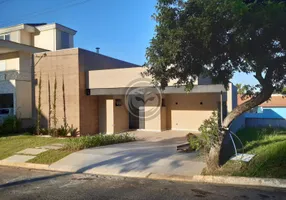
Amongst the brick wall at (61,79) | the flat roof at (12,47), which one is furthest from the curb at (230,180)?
the flat roof at (12,47)

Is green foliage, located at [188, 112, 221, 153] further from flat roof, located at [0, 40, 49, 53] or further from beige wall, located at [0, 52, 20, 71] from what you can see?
beige wall, located at [0, 52, 20, 71]

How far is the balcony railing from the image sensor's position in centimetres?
1927

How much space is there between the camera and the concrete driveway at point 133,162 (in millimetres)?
8430

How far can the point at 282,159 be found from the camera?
7.89 meters

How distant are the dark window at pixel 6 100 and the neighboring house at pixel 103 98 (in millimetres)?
200

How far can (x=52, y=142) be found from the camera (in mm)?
13961

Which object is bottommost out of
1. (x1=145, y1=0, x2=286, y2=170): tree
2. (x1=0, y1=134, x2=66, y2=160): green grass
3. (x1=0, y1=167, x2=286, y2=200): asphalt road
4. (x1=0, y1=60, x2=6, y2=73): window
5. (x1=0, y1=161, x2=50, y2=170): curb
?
(x1=0, y1=161, x2=50, y2=170): curb

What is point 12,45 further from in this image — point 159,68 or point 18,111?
point 159,68

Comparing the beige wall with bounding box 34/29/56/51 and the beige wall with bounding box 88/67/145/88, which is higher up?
the beige wall with bounding box 34/29/56/51

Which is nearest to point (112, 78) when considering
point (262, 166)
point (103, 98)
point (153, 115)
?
point (103, 98)

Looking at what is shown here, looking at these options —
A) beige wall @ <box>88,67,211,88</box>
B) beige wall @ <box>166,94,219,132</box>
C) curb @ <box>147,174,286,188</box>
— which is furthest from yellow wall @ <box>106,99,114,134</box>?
curb @ <box>147,174,286,188</box>

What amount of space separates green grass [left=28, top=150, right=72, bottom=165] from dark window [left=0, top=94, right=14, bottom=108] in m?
10.2

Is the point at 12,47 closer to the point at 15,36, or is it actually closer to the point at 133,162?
the point at 15,36

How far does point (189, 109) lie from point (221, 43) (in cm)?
1114
